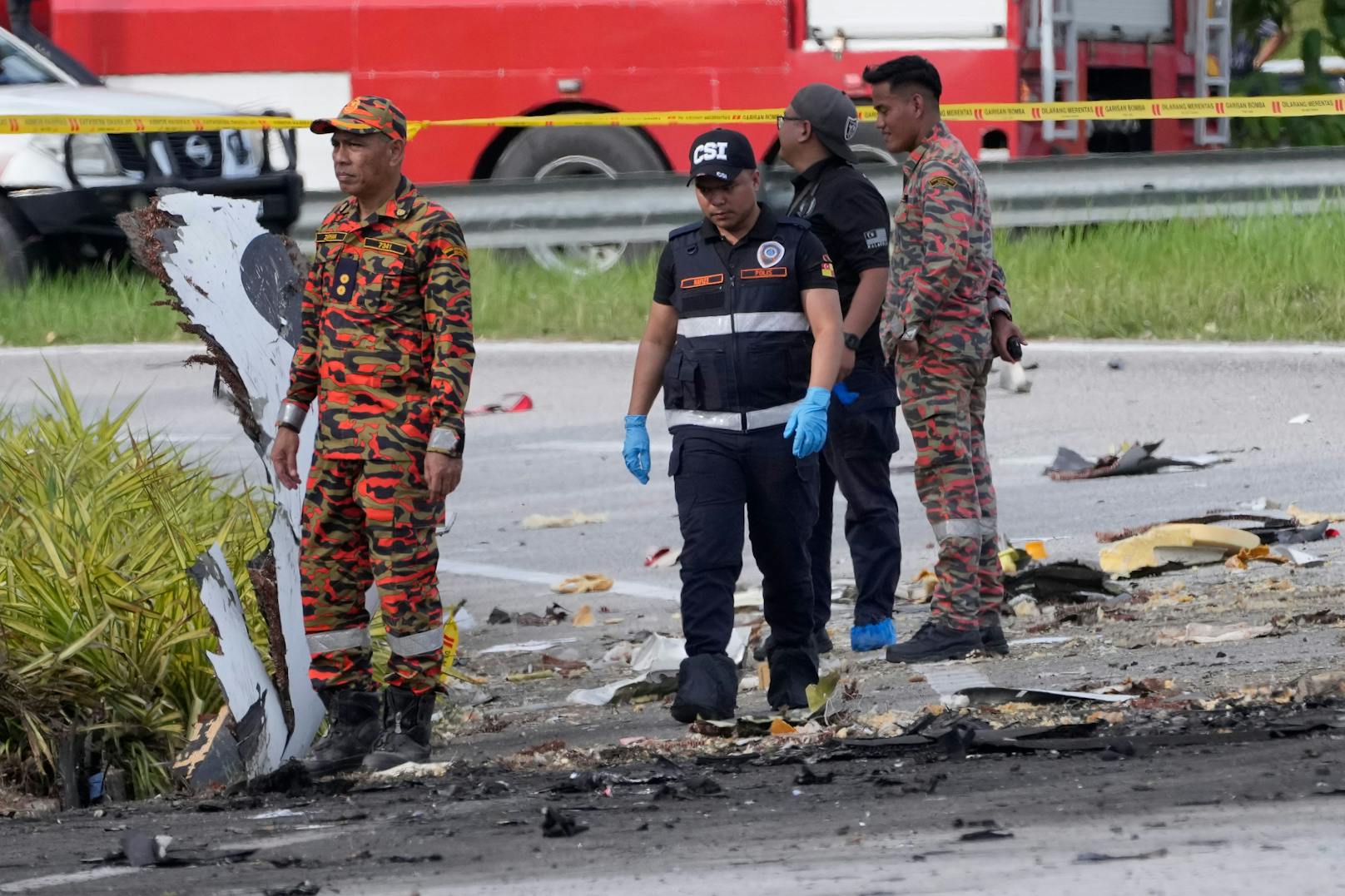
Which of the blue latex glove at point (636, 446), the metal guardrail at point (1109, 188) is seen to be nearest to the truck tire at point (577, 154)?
the metal guardrail at point (1109, 188)

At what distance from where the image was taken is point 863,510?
701cm

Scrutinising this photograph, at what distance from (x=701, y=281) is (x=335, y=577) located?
1277 millimetres

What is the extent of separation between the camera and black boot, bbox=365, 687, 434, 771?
227 inches

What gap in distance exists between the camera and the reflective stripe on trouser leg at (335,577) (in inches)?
224

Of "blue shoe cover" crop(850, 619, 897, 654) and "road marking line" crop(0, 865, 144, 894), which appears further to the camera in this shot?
"blue shoe cover" crop(850, 619, 897, 654)

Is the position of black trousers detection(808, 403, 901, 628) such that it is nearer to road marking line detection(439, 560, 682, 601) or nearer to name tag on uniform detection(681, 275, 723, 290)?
name tag on uniform detection(681, 275, 723, 290)

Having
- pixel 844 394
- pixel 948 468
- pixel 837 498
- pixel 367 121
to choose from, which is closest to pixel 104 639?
pixel 367 121

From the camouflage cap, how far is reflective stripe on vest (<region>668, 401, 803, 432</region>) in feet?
3.64

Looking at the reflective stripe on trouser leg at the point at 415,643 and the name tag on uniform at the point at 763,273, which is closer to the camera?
the reflective stripe on trouser leg at the point at 415,643

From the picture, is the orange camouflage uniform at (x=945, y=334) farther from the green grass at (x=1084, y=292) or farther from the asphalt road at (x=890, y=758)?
the green grass at (x=1084, y=292)

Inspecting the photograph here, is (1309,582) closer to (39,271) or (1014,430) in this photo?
(1014,430)

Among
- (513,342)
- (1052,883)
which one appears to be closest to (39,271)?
(513,342)

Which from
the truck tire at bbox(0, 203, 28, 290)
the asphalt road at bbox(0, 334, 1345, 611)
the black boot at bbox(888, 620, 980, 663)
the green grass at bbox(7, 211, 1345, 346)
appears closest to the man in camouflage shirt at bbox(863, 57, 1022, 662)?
the black boot at bbox(888, 620, 980, 663)

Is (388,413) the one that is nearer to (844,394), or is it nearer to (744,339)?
(744,339)
